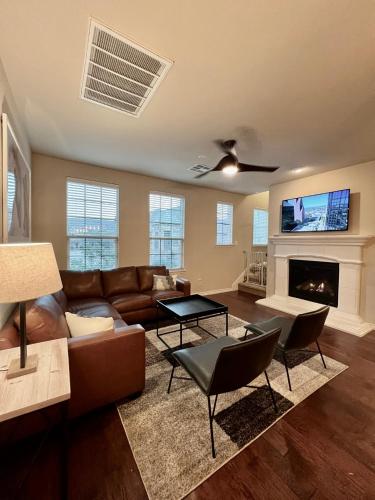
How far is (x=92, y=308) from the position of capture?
2838 millimetres

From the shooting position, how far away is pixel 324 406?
5.86ft

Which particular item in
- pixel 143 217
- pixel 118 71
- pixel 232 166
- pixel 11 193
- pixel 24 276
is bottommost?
pixel 24 276

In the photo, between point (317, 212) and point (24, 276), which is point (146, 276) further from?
point (317, 212)

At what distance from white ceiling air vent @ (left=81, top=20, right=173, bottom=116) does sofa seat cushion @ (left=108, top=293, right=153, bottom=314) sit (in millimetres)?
2485

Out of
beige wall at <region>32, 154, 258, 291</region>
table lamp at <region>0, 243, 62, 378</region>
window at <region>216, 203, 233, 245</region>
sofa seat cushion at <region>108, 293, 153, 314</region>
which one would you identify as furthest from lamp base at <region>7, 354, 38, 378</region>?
window at <region>216, 203, 233, 245</region>

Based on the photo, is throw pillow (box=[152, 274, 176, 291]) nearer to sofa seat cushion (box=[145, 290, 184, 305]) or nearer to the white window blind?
sofa seat cushion (box=[145, 290, 184, 305])

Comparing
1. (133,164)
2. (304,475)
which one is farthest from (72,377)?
(133,164)

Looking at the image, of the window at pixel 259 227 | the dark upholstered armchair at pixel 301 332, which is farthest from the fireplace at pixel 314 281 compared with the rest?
the dark upholstered armchair at pixel 301 332

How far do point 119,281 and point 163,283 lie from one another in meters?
0.76

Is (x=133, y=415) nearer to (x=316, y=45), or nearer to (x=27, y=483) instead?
(x=27, y=483)

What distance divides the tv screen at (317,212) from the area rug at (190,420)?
2501mm

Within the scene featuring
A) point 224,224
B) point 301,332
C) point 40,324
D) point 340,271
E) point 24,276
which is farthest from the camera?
point 224,224

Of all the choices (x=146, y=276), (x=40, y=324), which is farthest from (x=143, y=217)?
(x=40, y=324)

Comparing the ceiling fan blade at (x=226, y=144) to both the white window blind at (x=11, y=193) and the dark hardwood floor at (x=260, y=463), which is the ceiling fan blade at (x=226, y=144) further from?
the dark hardwood floor at (x=260, y=463)
